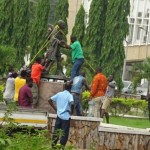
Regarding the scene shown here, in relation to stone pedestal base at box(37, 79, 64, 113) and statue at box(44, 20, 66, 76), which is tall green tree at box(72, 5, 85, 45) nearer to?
statue at box(44, 20, 66, 76)

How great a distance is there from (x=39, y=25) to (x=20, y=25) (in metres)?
1.20

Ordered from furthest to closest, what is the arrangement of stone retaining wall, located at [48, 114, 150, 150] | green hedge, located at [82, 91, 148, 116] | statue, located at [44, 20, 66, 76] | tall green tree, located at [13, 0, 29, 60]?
1. tall green tree, located at [13, 0, 29, 60]
2. green hedge, located at [82, 91, 148, 116]
3. statue, located at [44, 20, 66, 76]
4. stone retaining wall, located at [48, 114, 150, 150]

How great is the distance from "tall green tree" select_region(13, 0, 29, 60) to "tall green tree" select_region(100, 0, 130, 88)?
16.1 ft

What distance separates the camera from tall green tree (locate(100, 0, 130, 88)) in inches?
1948

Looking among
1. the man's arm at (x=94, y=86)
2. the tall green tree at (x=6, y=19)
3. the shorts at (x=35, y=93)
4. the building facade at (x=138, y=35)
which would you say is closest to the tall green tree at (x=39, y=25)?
the tall green tree at (x=6, y=19)

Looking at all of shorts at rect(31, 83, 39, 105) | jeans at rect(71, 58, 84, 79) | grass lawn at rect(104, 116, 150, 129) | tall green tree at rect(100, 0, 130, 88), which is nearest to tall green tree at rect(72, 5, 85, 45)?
tall green tree at rect(100, 0, 130, 88)

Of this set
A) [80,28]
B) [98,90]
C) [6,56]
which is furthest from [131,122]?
[80,28]

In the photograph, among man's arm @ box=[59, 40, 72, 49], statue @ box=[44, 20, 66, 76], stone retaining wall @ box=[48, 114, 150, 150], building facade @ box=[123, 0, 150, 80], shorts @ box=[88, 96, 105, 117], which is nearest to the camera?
stone retaining wall @ box=[48, 114, 150, 150]

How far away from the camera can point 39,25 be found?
53.0 m

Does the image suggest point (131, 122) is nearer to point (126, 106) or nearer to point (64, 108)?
point (126, 106)

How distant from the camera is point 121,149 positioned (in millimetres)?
18969

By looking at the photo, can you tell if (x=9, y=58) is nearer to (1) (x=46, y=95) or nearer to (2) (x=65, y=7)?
(2) (x=65, y=7)

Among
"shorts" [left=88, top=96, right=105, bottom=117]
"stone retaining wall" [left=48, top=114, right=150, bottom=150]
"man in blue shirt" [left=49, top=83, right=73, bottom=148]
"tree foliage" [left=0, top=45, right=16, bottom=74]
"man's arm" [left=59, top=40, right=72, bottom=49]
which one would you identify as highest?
"tree foliage" [left=0, top=45, right=16, bottom=74]

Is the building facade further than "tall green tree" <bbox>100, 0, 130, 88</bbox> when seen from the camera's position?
Yes
